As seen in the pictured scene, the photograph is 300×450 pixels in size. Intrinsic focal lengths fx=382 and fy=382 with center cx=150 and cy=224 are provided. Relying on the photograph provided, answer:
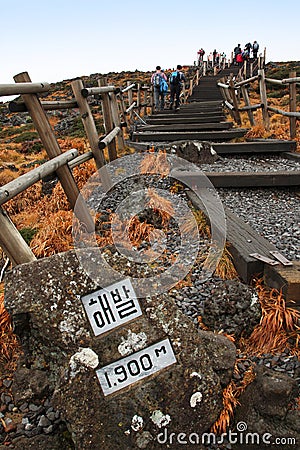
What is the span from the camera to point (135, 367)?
2102mm

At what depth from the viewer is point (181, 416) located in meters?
2.03

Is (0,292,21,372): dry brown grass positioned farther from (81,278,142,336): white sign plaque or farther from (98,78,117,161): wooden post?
(98,78,117,161): wooden post

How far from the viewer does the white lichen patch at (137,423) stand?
195 cm

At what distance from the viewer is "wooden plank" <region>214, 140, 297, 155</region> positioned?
282 inches

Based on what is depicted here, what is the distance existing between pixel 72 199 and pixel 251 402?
241cm

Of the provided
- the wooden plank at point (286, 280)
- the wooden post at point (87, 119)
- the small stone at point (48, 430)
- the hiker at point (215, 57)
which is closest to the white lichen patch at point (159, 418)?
the small stone at point (48, 430)

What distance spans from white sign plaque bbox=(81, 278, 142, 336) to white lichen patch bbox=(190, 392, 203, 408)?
0.52m

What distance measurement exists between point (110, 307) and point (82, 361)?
0.33 meters

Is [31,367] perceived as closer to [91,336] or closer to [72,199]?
[91,336]

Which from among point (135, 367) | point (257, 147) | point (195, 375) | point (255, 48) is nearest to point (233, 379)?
point (195, 375)

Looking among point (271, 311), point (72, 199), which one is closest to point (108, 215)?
point (72, 199)

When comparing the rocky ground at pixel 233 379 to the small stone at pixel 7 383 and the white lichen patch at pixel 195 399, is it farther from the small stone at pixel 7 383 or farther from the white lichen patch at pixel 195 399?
the white lichen patch at pixel 195 399

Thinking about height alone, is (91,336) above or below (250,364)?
above

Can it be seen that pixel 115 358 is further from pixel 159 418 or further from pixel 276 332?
pixel 276 332
